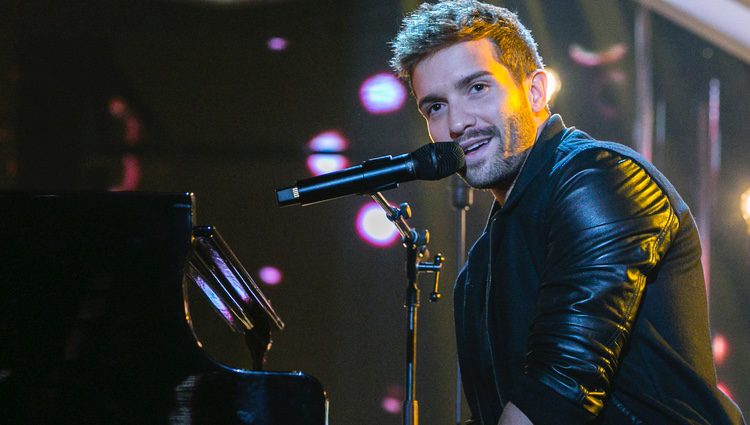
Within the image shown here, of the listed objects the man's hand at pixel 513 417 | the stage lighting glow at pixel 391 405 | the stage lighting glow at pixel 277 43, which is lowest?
the stage lighting glow at pixel 391 405

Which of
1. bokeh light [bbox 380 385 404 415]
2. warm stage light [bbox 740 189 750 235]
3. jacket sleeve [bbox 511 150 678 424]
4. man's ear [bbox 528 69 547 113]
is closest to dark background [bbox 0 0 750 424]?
bokeh light [bbox 380 385 404 415]

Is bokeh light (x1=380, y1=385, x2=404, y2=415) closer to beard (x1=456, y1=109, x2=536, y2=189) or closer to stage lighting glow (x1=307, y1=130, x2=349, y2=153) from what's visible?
stage lighting glow (x1=307, y1=130, x2=349, y2=153)

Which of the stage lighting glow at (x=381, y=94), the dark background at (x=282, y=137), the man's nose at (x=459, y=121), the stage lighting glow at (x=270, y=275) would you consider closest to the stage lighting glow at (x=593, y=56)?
the dark background at (x=282, y=137)

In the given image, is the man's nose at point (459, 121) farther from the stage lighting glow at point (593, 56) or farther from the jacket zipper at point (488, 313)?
the stage lighting glow at point (593, 56)

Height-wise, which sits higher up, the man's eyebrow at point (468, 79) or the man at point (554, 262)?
the man's eyebrow at point (468, 79)

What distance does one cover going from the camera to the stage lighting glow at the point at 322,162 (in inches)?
143

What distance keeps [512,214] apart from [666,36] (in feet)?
9.08

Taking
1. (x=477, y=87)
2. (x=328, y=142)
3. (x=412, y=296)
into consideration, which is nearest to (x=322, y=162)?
(x=328, y=142)

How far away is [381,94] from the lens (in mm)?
3705

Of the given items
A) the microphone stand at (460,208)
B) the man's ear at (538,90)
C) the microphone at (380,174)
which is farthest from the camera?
the microphone stand at (460,208)

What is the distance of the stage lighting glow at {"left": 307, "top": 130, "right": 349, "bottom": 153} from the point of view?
12.0 feet

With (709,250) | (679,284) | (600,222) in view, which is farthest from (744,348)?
(600,222)

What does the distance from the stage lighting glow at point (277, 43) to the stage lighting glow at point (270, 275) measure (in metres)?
1.06

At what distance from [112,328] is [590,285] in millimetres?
799
